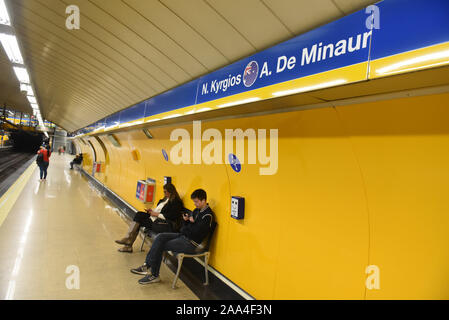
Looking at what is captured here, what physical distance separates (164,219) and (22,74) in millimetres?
6260

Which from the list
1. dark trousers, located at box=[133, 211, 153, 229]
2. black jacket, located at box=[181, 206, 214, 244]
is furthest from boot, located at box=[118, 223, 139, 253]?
black jacket, located at box=[181, 206, 214, 244]

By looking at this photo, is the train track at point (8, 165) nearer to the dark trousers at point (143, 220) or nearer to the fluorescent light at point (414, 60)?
the dark trousers at point (143, 220)

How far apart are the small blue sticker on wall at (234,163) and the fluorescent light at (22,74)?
6603 mm

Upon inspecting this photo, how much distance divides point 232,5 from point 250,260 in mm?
2800

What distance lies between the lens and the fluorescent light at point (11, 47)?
4867 mm

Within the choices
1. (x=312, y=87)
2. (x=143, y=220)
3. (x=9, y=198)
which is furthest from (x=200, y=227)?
(x=9, y=198)

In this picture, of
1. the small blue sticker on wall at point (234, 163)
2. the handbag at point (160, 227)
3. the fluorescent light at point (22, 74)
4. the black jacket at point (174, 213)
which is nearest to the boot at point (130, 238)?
the handbag at point (160, 227)

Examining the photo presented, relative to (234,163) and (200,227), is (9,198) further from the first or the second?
(234,163)

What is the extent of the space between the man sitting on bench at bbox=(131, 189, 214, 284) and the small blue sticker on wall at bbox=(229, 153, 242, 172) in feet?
2.18

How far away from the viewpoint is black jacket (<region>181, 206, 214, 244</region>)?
3844mm

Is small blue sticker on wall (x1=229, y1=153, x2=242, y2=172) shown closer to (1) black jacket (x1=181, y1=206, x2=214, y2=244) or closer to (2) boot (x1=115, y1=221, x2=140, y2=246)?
(1) black jacket (x1=181, y1=206, x2=214, y2=244)

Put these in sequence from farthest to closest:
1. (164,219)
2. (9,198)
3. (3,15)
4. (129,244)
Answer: (9,198) < (164,219) < (129,244) < (3,15)

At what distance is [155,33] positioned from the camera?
3.29m

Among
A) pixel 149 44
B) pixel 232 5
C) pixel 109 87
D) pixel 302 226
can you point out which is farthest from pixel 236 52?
pixel 109 87
